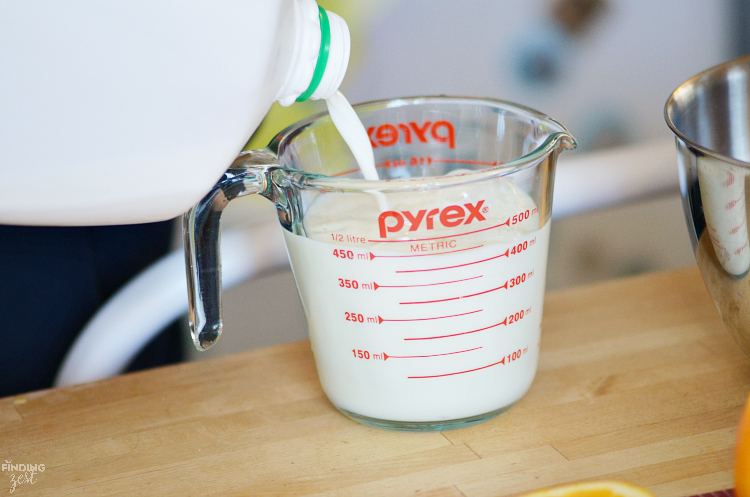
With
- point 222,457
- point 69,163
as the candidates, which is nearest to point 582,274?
point 222,457

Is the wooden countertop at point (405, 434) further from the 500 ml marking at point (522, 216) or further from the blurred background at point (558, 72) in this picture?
the blurred background at point (558, 72)

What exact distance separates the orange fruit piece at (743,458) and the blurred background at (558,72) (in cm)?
89

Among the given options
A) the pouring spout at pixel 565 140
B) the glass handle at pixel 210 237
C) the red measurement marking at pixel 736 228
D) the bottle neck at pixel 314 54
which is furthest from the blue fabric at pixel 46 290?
the red measurement marking at pixel 736 228

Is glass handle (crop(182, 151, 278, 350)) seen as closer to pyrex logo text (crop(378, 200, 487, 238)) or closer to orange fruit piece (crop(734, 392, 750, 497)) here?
pyrex logo text (crop(378, 200, 487, 238))

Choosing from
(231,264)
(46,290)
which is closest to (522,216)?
(231,264)

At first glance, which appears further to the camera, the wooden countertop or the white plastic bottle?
the wooden countertop

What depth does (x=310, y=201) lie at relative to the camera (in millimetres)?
516

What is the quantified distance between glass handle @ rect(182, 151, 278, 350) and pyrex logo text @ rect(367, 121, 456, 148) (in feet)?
0.41

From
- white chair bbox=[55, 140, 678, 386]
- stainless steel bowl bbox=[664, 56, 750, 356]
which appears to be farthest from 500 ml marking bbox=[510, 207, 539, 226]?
white chair bbox=[55, 140, 678, 386]

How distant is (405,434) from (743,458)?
0.24 m

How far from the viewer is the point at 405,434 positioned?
22.3 inches

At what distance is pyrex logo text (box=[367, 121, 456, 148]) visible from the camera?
0.63 m

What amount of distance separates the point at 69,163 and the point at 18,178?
0.11 feet

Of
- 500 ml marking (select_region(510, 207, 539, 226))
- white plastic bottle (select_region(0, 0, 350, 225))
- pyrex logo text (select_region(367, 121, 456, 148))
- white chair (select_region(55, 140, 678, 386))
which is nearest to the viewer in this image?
white plastic bottle (select_region(0, 0, 350, 225))
